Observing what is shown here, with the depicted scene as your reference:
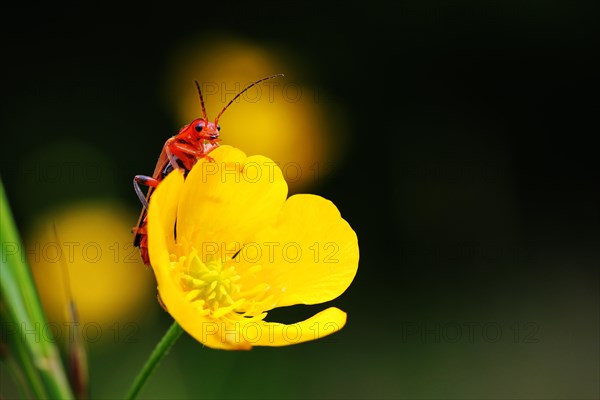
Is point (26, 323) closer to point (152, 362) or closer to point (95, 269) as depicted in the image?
point (152, 362)

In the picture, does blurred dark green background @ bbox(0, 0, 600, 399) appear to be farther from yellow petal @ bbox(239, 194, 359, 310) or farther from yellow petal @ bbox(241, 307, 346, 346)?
yellow petal @ bbox(241, 307, 346, 346)

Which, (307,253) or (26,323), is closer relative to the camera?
(26,323)

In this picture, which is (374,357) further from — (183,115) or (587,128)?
(587,128)

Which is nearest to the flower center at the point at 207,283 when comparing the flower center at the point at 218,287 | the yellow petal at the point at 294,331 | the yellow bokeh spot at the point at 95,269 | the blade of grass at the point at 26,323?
the flower center at the point at 218,287

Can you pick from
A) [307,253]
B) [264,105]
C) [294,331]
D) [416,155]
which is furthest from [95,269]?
[294,331]

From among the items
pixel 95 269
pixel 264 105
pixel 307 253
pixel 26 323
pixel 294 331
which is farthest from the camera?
pixel 264 105

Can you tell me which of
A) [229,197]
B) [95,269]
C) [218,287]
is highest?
[229,197]

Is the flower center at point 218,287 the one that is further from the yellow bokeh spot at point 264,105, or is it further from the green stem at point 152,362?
the yellow bokeh spot at point 264,105
